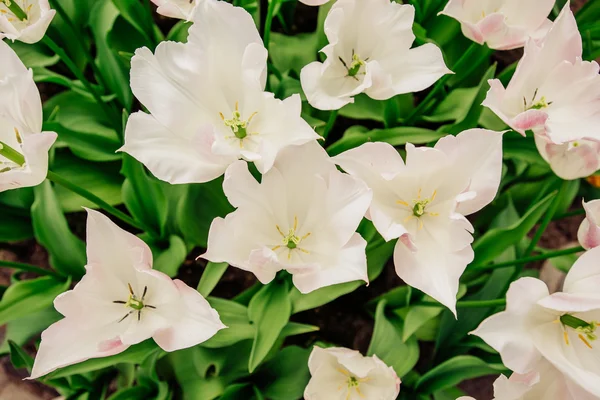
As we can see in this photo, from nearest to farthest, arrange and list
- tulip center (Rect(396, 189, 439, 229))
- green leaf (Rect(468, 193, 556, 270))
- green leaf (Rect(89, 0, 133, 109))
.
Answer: tulip center (Rect(396, 189, 439, 229))
green leaf (Rect(468, 193, 556, 270))
green leaf (Rect(89, 0, 133, 109))

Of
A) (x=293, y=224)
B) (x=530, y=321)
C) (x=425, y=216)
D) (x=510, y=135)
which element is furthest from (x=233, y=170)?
(x=510, y=135)

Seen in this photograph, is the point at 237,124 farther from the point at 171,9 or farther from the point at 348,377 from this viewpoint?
the point at 348,377

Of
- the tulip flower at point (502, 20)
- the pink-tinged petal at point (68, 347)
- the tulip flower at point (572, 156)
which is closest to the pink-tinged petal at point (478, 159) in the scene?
the tulip flower at point (572, 156)

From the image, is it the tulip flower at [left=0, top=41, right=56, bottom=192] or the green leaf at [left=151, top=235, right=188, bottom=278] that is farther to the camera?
the green leaf at [left=151, top=235, right=188, bottom=278]

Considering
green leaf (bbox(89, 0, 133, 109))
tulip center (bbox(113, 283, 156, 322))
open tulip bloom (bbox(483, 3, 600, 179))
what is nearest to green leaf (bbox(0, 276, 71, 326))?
tulip center (bbox(113, 283, 156, 322))

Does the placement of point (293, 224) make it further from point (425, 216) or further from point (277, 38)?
point (277, 38)

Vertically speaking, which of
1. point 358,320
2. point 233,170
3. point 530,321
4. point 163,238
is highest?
point 233,170

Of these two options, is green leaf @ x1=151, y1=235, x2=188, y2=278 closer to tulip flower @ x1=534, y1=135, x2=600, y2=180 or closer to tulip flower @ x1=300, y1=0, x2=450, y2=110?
tulip flower @ x1=300, y1=0, x2=450, y2=110
